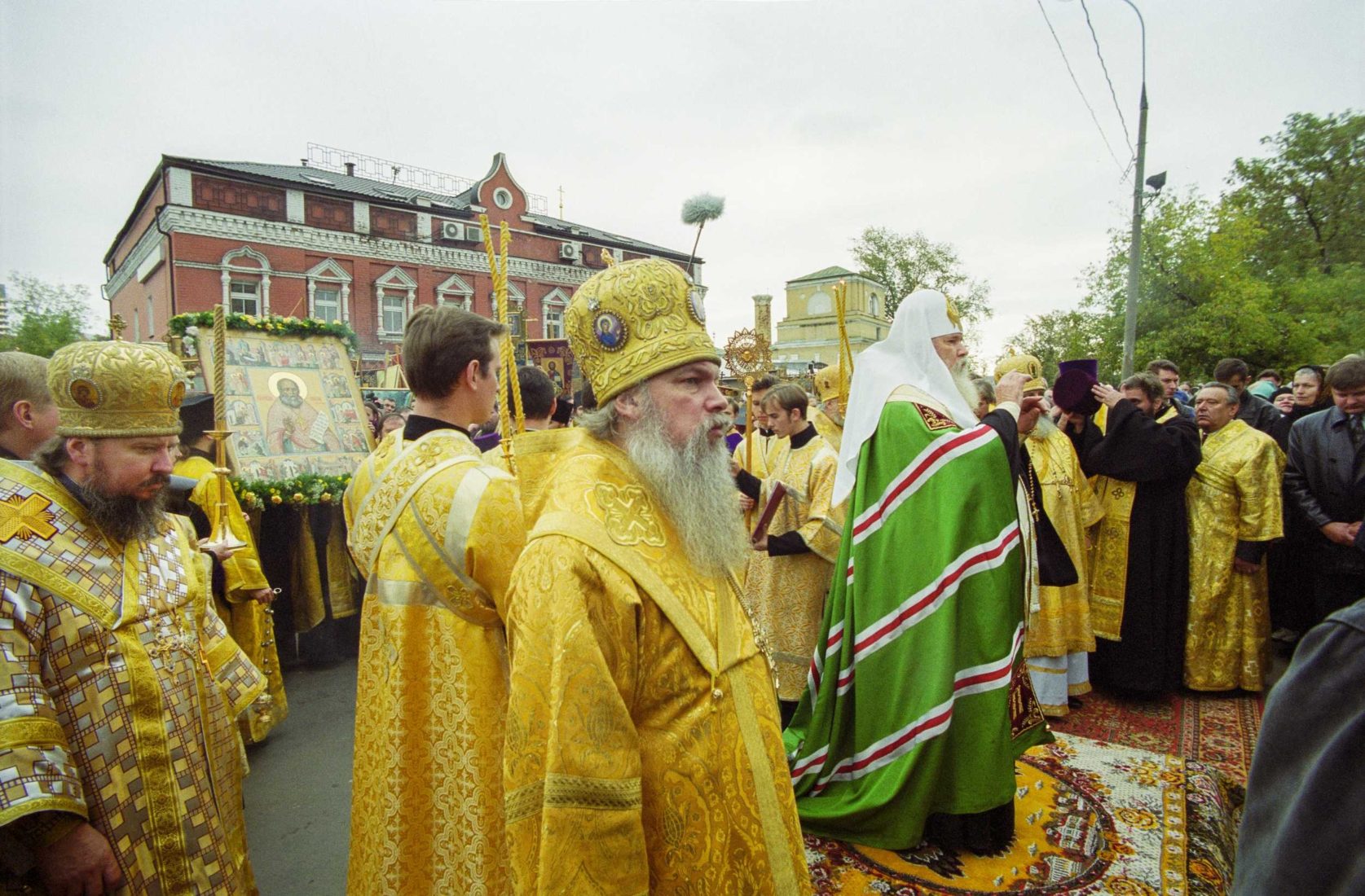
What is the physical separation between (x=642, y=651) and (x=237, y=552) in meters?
3.62

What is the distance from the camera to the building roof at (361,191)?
24312 millimetres

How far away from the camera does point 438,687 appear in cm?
192

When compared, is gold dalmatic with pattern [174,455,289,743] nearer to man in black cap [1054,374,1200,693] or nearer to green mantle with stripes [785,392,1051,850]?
green mantle with stripes [785,392,1051,850]

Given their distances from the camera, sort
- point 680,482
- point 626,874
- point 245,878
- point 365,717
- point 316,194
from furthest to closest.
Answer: point 316,194 → point 245,878 → point 365,717 → point 680,482 → point 626,874

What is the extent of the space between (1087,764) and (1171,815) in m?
0.56

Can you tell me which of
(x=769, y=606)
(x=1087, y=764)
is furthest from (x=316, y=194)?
(x=1087, y=764)

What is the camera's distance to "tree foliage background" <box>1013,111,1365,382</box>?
16.0 metres

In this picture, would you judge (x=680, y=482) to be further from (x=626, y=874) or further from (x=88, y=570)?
(x=88, y=570)

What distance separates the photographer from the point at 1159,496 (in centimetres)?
527

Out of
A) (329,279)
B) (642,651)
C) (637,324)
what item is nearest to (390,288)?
(329,279)

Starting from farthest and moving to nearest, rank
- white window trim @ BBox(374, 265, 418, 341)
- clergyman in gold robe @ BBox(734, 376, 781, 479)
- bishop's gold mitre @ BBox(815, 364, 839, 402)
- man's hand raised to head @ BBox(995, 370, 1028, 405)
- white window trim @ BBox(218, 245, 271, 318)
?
white window trim @ BBox(374, 265, 418, 341)
white window trim @ BBox(218, 245, 271, 318)
bishop's gold mitre @ BBox(815, 364, 839, 402)
clergyman in gold robe @ BBox(734, 376, 781, 479)
man's hand raised to head @ BBox(995, 370, 1028, 405)

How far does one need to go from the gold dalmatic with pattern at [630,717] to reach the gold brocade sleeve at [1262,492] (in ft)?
17.4

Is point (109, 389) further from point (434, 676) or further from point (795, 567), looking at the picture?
point (795, 567)

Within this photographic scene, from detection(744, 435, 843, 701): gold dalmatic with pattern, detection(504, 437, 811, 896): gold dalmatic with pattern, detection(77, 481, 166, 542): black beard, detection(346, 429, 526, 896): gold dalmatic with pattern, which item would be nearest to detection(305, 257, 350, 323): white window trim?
detection(744, 435, 843, 701): gold dalmatic with pattern
